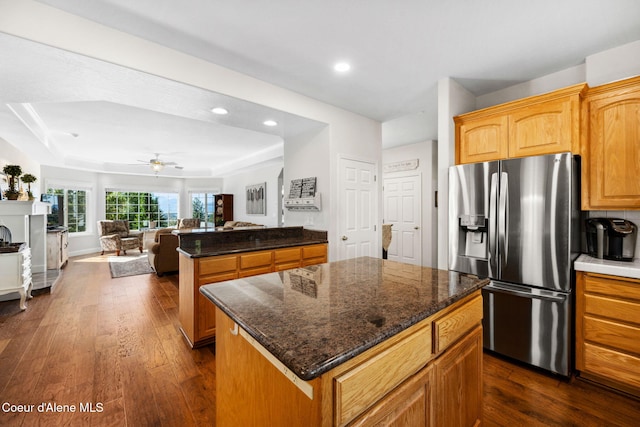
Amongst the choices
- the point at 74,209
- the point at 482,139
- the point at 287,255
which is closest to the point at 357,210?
the point at 287,255

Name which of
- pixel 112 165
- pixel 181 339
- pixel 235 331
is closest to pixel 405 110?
pixel 235 331

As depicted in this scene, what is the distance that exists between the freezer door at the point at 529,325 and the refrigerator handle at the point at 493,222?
0.18 metres

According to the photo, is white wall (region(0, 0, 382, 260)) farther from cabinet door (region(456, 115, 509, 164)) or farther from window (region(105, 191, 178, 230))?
window (region(105, 191, 178, 230))

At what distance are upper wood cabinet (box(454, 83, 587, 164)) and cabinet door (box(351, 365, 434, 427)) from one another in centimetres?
217

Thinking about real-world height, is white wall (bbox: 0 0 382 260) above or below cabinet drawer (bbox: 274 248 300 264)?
above

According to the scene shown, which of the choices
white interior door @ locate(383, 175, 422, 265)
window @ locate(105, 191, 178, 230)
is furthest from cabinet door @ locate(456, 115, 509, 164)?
window @ locate(105, 191, 178, 230)

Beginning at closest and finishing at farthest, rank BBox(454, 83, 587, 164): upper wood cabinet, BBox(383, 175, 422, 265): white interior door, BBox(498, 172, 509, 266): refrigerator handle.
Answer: BBox(454, 83, 587, 164): upper wood cabinet, BBox(498, 172, 509, 266): refrigerator handle, BBox(383, 175, 422, 265): white interior door

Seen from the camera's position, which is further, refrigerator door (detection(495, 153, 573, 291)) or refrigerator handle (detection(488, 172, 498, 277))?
refrigerator handle (detection(488, 172, 498, 277))

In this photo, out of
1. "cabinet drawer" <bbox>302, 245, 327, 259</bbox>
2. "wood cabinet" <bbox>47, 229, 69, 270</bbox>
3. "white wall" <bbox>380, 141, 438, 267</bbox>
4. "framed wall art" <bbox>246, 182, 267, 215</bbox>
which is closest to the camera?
"cabinet drawer" <bbox>302, 245, 327, 259</bbox>

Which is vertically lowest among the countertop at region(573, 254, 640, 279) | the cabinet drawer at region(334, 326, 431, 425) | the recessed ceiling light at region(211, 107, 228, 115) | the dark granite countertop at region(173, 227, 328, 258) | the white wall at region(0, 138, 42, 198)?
the cabinet drawer at region(334, 326, 431, 425)

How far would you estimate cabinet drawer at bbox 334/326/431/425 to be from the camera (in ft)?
2.59

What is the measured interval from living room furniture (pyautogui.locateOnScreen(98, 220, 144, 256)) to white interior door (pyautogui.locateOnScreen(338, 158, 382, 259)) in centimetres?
687

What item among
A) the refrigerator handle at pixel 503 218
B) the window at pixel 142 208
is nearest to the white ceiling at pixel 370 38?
the refrigerator handle at pixel 503 218

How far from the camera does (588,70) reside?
2.43 m
